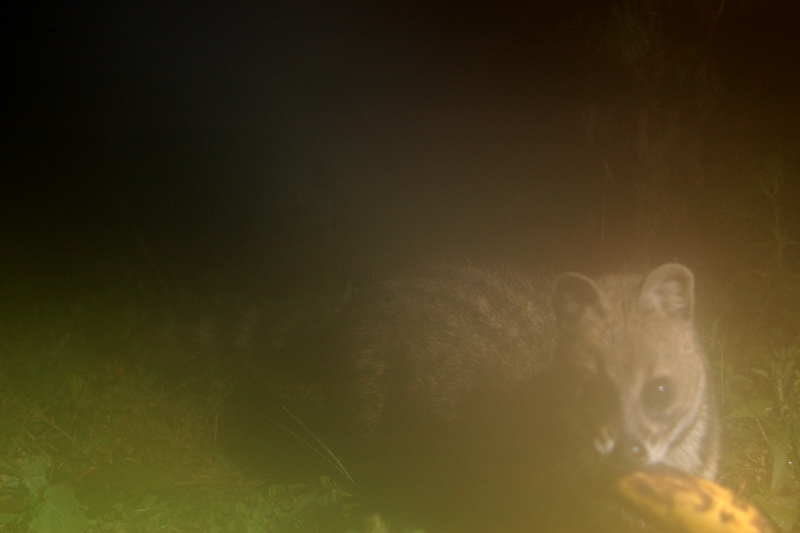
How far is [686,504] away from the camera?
149 centimetres

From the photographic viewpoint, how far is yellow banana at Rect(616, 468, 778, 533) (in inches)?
57.3

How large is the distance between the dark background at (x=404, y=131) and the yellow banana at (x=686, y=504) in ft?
2.60

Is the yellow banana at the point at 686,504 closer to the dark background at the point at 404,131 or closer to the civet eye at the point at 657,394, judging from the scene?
the civet eye at the point at 657,394

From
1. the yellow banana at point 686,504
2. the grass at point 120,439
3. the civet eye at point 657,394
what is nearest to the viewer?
the yellow banana at point 686,504

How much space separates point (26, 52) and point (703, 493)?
10.7ft

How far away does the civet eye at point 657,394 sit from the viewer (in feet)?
5.49

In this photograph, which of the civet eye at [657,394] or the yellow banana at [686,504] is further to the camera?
the civet eye at [657,394]

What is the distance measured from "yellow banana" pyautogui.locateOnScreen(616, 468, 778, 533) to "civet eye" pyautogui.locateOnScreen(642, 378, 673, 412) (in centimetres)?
19

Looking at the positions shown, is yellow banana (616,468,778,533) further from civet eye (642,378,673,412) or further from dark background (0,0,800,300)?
dark background (0,0,800,300)

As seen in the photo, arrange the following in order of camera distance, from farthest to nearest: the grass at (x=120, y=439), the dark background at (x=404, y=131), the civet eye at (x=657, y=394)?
the grass at (x=120, y=439), the dark background at (x=404, y=131), the civet eye at (x=657, y=394)

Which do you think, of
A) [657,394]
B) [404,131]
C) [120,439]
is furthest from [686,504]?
[120,439]

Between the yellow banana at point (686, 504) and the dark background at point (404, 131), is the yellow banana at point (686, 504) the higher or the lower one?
the lower one

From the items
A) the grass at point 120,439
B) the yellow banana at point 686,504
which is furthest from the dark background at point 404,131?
the yellow banana at point 686,504

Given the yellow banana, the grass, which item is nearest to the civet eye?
the yellow banana
